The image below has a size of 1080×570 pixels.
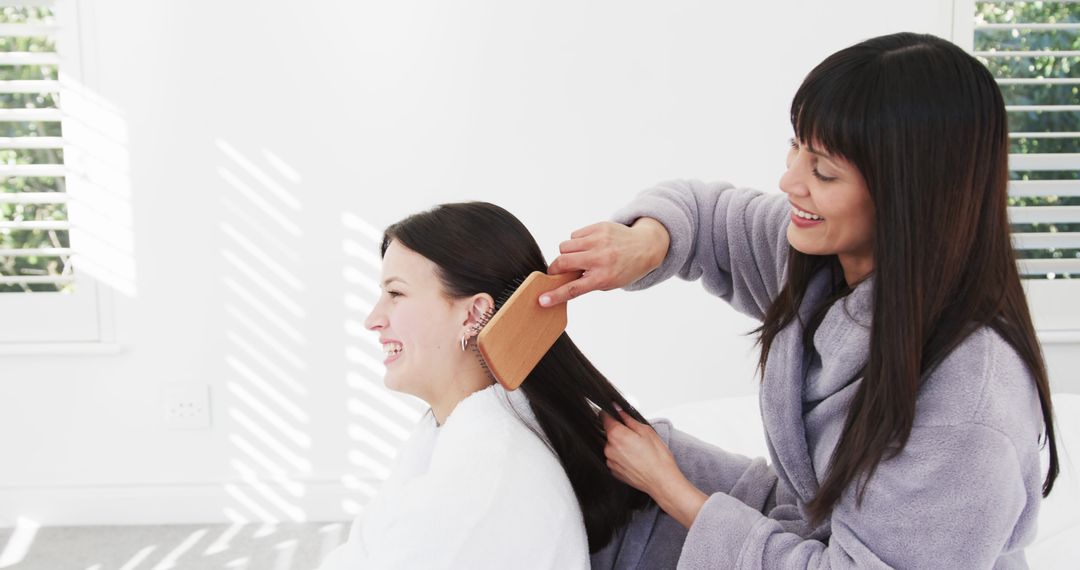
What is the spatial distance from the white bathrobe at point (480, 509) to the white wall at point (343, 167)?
134 cm

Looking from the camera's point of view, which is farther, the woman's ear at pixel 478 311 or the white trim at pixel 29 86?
the white trim at pixel 29 86

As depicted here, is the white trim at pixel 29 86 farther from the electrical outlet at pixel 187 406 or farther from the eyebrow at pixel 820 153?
the eyebrow at pixel 820 153

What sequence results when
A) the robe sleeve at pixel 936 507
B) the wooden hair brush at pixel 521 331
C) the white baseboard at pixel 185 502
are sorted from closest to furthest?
the robe sleeve at pixel 936 507 → the wooden hair brush at pixel 521 331 → the white baseboard at pixel 185 502

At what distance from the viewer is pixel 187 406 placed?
257 cm

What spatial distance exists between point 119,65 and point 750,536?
2.05 meters

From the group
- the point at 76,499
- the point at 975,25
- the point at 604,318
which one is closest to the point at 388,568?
the point at 604,318

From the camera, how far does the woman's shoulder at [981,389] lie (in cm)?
96

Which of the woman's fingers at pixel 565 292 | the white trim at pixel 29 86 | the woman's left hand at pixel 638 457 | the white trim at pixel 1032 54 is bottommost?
the woman's left hand at pixel 638 457

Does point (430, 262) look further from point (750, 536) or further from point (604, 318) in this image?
point (604, 318)

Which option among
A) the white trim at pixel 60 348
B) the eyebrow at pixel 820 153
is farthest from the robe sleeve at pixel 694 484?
the white trim at pixel 60 348

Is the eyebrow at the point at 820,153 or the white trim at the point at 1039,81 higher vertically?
the white trim at the point at 1039,81

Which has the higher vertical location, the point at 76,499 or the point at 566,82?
the point at 566,82

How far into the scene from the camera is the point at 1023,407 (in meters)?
0.99

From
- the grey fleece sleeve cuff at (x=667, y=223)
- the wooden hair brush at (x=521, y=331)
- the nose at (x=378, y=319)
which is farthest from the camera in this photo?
the grey fleece sleeve cuff at (x=667, y=223)
